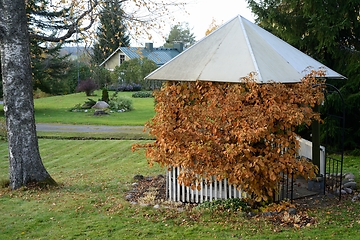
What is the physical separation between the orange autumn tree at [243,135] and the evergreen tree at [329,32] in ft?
15.2

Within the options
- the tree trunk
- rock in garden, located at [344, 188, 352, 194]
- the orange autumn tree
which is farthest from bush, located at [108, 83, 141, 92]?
the orange autumn tree

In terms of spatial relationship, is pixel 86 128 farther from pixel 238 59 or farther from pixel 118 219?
pixel 118 219

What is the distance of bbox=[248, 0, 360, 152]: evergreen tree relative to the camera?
11453 millimetres

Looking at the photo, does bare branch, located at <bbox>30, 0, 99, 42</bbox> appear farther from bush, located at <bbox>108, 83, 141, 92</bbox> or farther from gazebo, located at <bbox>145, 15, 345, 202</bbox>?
bush, located at <bbox>108, 83, 141, 92</bbox>

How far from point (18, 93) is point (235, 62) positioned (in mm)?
4525

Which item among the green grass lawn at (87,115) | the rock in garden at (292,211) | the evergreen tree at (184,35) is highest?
the evergreen tree at (184,35)

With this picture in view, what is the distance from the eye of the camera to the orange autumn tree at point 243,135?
673 centimetres

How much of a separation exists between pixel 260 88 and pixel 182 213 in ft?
8.25

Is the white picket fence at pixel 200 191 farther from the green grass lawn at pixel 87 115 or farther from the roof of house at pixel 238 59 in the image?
the green grass lawn at pixel 87 115

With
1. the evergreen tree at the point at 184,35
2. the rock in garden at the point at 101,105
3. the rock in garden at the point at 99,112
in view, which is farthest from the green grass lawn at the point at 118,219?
the evergreen tree at the point at 184,35

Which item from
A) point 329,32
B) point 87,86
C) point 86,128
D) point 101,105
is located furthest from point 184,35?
point 329,32

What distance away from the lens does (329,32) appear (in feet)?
37.1

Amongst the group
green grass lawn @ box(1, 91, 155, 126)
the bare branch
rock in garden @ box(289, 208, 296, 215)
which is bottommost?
rock in garden @ box(289, 208, 296, 215)

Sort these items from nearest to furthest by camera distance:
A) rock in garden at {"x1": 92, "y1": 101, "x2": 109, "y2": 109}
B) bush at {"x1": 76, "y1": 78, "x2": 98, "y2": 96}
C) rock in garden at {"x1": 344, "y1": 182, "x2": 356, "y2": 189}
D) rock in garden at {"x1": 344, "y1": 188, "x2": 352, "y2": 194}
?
rock in garden at {"x1": 344, "y1": 188, "x2": 352, "y2": 194} → rock in garden at {"x1": 344, "y1": 182, "x2": 356, "y2": 189} → rock in garden at {"x1": 92, "y1": 101, "x2": 109, "y2": 109} → bush at {"x1": 76, "y1": 78, "x2": 98, "y2": 96}
